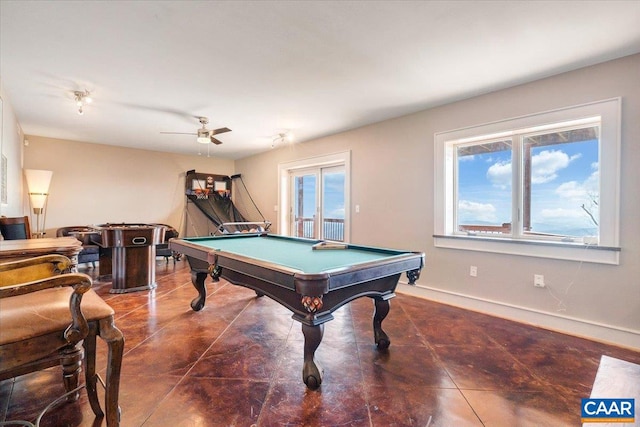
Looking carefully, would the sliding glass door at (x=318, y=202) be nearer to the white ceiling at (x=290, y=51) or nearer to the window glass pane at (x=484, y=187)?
the white ceiling at (x=290, y=51)

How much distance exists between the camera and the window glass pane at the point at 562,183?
2.73 m

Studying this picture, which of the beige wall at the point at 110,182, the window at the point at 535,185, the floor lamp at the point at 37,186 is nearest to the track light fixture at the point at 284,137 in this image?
the window at the point at 535,185

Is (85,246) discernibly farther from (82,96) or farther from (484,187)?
(484,187)

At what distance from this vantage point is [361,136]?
14.9 feet

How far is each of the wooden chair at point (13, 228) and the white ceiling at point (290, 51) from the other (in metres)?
1.42

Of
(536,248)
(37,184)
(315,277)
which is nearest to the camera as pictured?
(315,277)

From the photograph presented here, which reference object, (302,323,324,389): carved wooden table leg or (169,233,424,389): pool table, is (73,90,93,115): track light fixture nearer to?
(169,233,424,389): pool table

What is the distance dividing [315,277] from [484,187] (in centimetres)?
280

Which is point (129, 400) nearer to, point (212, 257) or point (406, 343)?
point (212, 257)

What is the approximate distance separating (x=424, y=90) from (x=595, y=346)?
2.82 m

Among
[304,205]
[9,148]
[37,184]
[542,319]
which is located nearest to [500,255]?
[542,319]

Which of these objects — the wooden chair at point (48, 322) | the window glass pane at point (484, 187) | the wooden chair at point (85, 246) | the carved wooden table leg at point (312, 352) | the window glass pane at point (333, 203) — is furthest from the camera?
the window glass pane at point (333, 203)

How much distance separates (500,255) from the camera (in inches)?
125

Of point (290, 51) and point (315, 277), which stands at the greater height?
point (290, 51)
